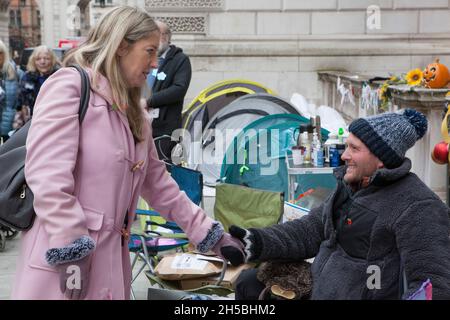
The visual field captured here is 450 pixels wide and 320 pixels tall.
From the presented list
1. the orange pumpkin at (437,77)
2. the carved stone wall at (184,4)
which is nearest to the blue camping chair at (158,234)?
the orange pumpkin at (437,77)

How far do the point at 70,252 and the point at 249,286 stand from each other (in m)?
1.24

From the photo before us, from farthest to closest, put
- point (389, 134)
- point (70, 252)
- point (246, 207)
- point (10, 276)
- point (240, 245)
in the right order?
1. point (10, 276)
2. point (246, 207)
3. point (240, 245)
4. point (389, 134)
5. point (70, 252)

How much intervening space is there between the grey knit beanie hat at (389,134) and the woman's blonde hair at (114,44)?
1.04m

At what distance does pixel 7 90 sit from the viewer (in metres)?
9.97

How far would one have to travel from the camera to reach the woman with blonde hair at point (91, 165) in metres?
2.99

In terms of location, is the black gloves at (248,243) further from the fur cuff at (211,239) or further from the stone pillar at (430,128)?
the stone pillar at (430,128)

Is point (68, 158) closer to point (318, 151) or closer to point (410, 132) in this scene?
point (410, 132)

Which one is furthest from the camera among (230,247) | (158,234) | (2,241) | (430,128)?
(430,128)

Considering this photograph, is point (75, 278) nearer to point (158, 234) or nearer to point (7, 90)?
point (158, 234)

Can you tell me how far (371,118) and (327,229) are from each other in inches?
21.4

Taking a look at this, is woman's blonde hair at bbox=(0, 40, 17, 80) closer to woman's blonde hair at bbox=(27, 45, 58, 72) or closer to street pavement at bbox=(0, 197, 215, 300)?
woman's blonde hair at bbox=(27, 45, 58, 72)

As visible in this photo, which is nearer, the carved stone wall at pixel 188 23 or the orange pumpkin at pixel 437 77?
→ the orange pumpkin at pixel 437 77

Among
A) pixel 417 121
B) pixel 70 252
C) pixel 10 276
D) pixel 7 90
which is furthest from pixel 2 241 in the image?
pixel 417 121

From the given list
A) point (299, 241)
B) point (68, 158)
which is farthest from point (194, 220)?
point (68, 158)
